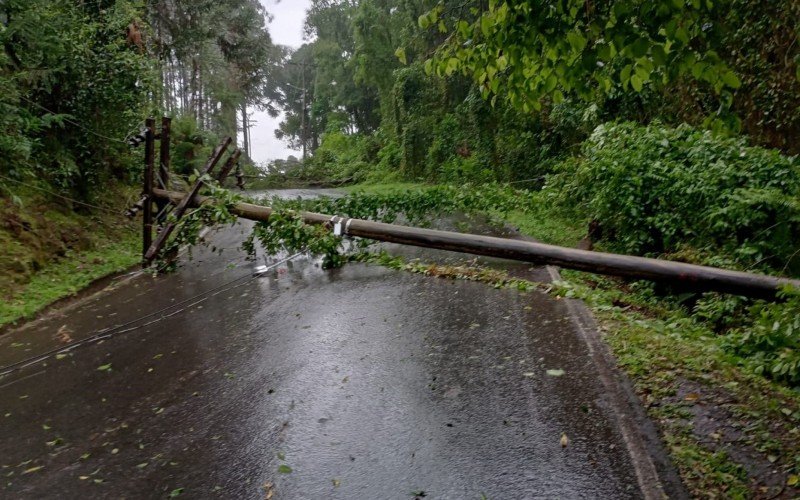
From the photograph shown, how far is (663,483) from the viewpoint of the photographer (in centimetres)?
296

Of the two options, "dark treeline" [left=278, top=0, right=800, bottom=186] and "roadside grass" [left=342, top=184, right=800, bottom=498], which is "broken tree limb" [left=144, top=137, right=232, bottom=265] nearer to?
"dark treeline" [left=278, top=0, right=800, bottom=186]

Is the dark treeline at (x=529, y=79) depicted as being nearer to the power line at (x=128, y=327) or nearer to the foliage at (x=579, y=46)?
the foliage at (x=579, y=46)

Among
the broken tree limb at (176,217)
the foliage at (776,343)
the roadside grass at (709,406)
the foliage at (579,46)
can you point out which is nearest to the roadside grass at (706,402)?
the roadside grass at (709,406)

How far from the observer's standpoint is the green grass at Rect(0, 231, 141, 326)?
299 inches

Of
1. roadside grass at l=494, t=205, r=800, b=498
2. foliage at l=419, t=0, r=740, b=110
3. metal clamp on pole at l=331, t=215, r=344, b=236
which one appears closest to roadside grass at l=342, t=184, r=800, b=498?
roadside grass at l=494, t=205, r=800, b=498

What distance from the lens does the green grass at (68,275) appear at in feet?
24.9

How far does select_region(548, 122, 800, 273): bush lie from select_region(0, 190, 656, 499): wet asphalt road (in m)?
2.89

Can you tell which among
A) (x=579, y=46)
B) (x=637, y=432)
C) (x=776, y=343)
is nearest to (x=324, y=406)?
(x=637, y=432)

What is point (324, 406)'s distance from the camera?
4.26 meters

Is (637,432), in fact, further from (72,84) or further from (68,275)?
(72,84)

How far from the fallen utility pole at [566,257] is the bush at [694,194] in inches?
53.2

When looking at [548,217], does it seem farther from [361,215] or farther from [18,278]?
[18,278]

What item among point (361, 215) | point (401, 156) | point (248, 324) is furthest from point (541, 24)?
point (401, 156)

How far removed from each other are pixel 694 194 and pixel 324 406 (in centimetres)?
643
